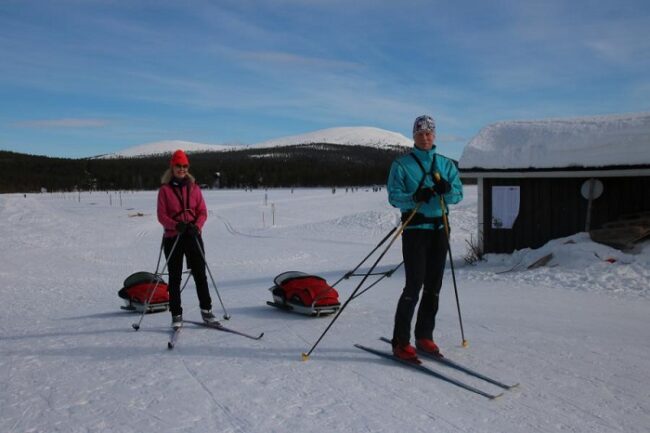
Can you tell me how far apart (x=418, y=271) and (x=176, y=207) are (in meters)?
2.95

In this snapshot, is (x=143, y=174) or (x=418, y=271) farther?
(x=143, y=174)

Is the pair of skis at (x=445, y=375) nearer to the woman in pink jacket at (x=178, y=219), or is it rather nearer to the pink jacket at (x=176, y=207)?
the woman in pink jacket at (x=178, y=219)

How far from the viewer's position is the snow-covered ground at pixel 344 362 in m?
3.83

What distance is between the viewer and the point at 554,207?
40.2 feet

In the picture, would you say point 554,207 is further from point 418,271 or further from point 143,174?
point 143,174

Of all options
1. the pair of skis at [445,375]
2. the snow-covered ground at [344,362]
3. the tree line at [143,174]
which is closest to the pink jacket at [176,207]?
the snow-covered ground at [344,362]

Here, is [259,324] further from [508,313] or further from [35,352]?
[508,313]

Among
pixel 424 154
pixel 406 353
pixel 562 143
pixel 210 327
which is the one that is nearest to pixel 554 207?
pixel 562 143

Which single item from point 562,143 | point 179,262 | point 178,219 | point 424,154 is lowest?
point 179,262

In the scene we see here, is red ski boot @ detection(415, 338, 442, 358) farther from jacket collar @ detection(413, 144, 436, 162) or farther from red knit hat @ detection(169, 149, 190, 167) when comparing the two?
red knit hat @ detection(169, 149, 190, 167)

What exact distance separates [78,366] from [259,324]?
88.3 inches

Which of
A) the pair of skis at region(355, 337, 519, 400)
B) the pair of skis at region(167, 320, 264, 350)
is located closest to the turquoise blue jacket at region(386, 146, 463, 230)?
the pair of skis at region(355, 337, 519, 400)

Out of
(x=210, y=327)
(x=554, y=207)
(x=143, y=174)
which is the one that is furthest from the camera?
(x=143, y=174)

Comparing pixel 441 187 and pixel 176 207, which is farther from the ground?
pixel 441 187
